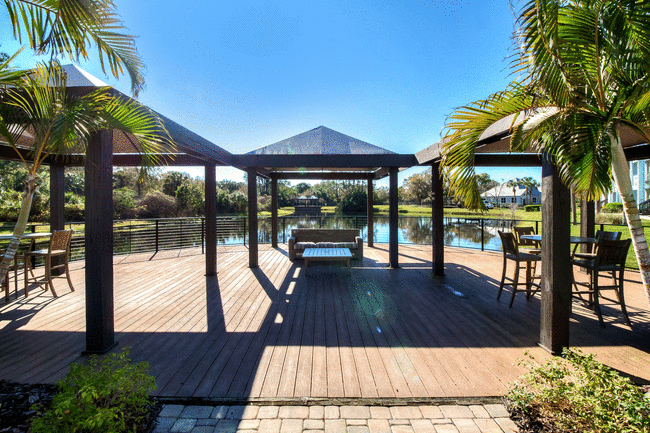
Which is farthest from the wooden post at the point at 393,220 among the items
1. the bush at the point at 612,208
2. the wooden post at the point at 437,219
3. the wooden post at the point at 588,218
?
the bush at the point at 612,208

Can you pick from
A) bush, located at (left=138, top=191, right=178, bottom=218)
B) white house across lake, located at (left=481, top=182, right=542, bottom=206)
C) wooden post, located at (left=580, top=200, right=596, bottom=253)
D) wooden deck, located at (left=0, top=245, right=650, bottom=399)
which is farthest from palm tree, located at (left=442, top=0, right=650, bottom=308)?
white house across lake, located at (left=481, top=182, right=542, bottom=206)

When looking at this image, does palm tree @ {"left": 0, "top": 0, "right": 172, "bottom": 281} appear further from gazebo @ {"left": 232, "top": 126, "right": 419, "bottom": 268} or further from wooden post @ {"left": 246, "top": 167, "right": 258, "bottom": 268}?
wooden post @ {"left": 246, "top": 167, "right": 258, "bottom": 268}

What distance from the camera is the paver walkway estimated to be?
1760mm

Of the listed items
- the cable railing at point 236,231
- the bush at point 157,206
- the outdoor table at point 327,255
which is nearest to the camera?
the outdoor table at point 327,255

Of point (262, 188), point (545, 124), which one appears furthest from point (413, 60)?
point (262, 188)

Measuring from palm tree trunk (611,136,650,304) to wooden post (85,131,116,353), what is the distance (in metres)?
3.87

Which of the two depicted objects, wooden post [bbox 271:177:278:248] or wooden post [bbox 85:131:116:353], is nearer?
wooden post [bbox 85:131:116:353]

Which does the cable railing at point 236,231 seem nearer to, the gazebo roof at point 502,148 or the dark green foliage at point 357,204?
the gazebo roof at point 502,148

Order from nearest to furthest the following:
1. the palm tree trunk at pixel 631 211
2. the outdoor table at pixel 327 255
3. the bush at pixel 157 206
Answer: the palm tree trunk at pixel 631 211, the outdoor table at pixel 327 255, the bush at pixel 157 206

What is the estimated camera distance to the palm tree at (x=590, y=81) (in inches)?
66.4

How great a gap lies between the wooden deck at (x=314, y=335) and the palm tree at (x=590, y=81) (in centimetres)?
141

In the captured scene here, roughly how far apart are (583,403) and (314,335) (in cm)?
209

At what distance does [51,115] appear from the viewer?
7.40ft

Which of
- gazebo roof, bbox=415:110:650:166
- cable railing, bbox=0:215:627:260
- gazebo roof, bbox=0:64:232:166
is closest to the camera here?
gazebo roof, bbox=0:64:232:166
